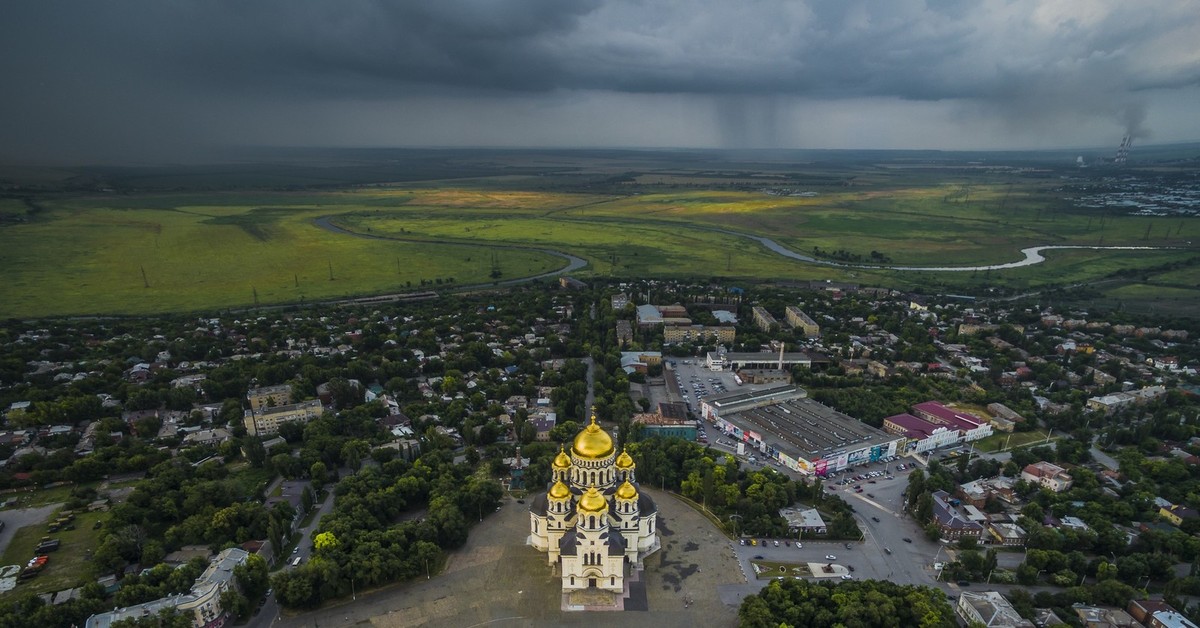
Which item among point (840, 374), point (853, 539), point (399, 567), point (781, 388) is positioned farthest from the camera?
point (840, 374)

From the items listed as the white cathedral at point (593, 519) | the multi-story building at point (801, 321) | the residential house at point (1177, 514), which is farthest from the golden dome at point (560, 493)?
the multi-story building at point (801, 321)

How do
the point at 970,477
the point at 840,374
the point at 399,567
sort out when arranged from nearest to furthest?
1. the point at 399,567
2. the point at 970,477
3. the point at 840,374

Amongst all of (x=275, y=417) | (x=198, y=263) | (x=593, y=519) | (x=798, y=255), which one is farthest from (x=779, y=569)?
(x=198, y=263)

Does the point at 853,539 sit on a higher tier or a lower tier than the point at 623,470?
lower

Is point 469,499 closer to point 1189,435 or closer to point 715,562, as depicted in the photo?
point 715,562

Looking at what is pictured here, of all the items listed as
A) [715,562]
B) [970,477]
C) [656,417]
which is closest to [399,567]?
[715,562]

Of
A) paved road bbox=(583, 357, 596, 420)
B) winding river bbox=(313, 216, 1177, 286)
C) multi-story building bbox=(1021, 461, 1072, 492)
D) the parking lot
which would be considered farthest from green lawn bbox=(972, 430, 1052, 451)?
winding river bbox=(313, 216, 1177, 286)

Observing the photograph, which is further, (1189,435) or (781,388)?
(781,388)

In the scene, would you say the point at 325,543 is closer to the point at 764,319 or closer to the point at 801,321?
the point at 764,319
